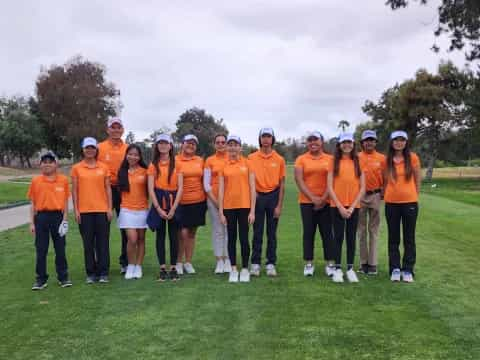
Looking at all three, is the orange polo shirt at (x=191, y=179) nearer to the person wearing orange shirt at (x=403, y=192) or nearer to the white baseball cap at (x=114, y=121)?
the white baseball cap at (x=114, y=121)

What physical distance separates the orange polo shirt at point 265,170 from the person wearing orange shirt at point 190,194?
761mm

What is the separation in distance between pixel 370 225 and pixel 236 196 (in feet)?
6.27

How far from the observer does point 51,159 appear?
6.27 meters

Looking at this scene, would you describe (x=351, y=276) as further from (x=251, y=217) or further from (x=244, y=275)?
(x=251, y=217)

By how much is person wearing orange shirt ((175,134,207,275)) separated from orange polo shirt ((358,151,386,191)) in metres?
2.19

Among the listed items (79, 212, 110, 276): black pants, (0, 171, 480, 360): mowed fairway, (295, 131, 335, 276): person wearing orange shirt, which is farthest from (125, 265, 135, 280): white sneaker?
(295, 131, 335, 276): person wearing orange shirt

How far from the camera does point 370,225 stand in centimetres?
683

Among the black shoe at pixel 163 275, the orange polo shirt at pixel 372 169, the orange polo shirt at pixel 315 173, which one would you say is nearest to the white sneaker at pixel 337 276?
the orange polo shirt at pixel 315 173

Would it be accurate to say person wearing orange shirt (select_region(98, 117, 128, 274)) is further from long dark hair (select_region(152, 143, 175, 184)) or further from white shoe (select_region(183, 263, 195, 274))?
white shoe (select_region(183, 263, 195, 274))

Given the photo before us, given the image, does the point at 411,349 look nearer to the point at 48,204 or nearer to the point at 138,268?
the point at 138,268

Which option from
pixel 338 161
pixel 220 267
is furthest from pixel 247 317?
pixel 338 161

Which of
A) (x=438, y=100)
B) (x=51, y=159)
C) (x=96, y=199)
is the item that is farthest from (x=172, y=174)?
(x=438, y=100)

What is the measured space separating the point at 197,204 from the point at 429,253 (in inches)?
165

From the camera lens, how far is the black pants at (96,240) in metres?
6.40
